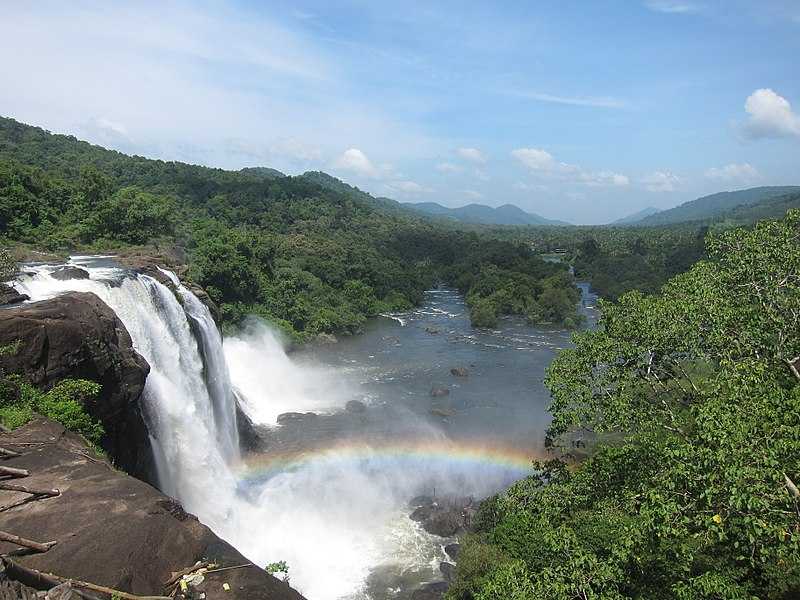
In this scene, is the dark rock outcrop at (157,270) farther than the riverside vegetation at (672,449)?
Yes

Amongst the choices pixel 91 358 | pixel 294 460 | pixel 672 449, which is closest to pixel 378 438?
pixel 294 460

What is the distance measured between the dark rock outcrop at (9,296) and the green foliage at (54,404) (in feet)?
13.6

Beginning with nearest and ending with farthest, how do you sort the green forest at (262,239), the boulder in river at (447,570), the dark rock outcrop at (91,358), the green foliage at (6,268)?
1. the dark rock outcrop at (91,358)
2. the green foliage at (6,268)
3. the boulder in river at (447,570)
4. the green forest at (262,239)

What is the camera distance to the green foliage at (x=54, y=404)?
11508 mm

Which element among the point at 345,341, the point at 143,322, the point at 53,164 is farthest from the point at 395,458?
the point at 53,164

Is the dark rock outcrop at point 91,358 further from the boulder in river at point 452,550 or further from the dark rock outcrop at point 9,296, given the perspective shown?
the boulder in river at point 452,550

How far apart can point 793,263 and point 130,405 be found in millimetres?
15770

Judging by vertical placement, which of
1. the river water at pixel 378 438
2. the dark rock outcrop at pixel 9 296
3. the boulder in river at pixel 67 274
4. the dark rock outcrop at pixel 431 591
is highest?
the boulder in river at pixel 67 274

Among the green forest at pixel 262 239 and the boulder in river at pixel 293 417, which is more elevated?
the green forest at pixel 262 239

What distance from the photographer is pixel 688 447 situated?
664cm

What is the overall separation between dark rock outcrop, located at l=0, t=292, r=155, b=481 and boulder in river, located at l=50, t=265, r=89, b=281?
3.18m

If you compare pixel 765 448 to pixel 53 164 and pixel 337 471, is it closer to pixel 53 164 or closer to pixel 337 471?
pixel 337 471

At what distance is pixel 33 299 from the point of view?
52.4 ft

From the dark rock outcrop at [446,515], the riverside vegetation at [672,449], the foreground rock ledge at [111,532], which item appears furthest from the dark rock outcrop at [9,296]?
the dark rock outcrop at [446,515]
